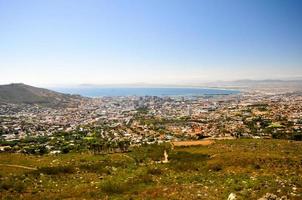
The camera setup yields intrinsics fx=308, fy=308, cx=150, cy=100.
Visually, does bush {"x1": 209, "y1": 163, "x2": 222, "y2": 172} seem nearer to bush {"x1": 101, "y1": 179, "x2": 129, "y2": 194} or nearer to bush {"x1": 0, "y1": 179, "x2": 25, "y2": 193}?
bush {"x1": 101, "y1": 179, "x2": 129, "y2": 194}

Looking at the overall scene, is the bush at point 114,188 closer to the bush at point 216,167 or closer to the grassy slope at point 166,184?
the grassy slope at point 166,184

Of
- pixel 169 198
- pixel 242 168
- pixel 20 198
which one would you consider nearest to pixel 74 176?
pixel 20 198

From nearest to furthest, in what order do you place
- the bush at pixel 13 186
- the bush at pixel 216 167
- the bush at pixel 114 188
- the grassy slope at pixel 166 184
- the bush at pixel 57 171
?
the grassy slope at pixel 166 184 → the bush at pixel 114 188 → the bush at pixel 13 186 → the bush at pixel 57 171 → the bush at pixel 216 167

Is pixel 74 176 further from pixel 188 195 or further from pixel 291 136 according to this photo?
pixel 291 136

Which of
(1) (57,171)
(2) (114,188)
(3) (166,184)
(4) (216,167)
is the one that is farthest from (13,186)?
(4) (216,167)

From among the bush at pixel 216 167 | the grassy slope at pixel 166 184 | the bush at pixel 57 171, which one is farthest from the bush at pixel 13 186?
the bush at pixel 216 167

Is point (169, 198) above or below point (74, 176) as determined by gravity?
above

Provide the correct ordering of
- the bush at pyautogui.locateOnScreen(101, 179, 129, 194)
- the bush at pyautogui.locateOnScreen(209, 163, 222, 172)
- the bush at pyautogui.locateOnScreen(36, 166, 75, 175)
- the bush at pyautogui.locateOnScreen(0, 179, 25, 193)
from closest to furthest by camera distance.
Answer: the bush at pyautogui.locateOnScreen(101, 179, 129, 194) < the bush at pyautogui.locateOnScreen(0, 179, 25, 193) < the bush at pyautogui.locateOnScreen(36, 166, 75, 175) < the bush at pyautogui.locateOnScreen(209, 163, 222, 172)

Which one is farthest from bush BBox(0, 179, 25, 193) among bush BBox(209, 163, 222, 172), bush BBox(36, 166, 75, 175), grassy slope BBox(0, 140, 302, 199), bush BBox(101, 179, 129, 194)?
bush BBox(209, 163, 222, 172)

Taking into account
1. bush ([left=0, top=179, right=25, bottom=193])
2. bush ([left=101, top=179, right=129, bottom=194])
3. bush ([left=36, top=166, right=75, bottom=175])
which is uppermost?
bush ([left=101, top=179, right=129, bottom=194])

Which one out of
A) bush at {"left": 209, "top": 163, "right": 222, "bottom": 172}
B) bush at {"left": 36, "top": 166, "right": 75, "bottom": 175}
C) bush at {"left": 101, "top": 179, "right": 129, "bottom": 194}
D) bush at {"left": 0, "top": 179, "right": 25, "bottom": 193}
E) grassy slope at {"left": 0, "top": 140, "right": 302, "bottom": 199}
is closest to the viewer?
grassy slope at {"left": 0, "top": 140, "right": 302, "bottom": 199}

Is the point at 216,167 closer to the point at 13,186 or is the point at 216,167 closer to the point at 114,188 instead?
the point at 114,188
